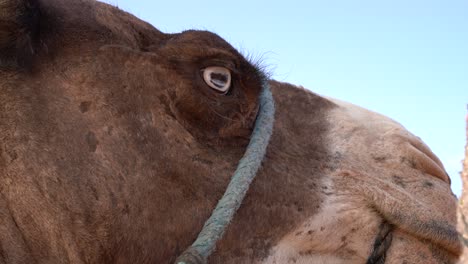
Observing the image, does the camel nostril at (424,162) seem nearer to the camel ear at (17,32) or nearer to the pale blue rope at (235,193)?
the pale blue rope at (235,193)

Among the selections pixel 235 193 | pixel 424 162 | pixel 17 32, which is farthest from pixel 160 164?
pixel 424 162

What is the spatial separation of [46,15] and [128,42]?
37 cm

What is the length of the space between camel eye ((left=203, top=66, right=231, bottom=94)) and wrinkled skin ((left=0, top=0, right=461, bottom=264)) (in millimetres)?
38

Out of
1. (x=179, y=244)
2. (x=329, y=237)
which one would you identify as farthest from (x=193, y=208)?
(x=329, y=237)

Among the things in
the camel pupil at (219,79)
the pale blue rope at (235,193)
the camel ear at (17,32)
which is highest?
the camel pupil at (219,79)

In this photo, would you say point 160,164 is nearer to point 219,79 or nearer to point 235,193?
point 235,193

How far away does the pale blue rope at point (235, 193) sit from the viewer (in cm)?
250

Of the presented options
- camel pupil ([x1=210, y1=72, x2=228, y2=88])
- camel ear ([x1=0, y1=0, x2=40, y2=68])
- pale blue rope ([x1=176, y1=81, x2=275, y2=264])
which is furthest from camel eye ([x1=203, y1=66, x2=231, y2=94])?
camel ear ([x1=0, y1=0, x2=40, y2=68])

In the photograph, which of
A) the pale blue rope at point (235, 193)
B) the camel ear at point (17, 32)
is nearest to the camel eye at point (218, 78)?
the pale blue rope at point (235, 193)

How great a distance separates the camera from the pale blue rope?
2.50 meters

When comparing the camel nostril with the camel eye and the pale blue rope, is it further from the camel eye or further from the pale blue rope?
the camel eye

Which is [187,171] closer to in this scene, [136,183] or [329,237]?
[136,183]

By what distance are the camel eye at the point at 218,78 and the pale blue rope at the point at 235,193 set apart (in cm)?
21

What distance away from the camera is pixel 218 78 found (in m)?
2.91
